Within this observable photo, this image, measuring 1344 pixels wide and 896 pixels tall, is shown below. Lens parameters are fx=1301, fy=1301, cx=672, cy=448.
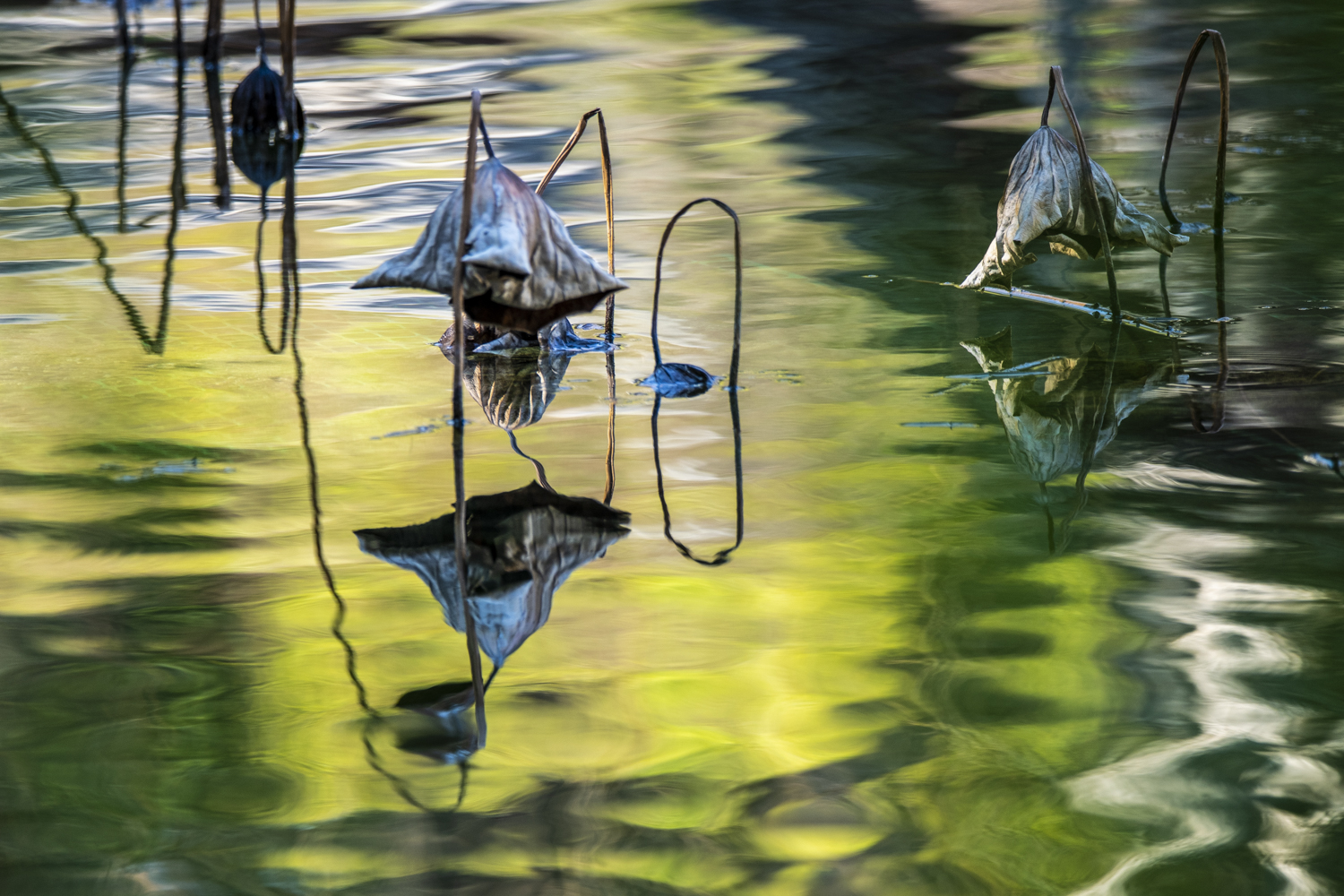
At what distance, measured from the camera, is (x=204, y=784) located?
1.13 meters

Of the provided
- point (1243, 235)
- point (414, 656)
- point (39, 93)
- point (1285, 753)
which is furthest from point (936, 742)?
point (39, 93)

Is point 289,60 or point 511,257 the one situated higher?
point 289,60

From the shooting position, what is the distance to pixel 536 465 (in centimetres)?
174

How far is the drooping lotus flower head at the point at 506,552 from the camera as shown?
1364 millimetres

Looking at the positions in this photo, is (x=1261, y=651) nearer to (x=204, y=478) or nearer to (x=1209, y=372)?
(x=1209, y=372)

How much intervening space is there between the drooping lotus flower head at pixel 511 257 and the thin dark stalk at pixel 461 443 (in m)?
0.02

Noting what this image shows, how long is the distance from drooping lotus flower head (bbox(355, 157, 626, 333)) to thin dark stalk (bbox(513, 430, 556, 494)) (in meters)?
0.17

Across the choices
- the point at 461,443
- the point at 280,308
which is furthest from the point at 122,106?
the point at 461,443

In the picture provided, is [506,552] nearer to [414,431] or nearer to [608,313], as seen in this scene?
[414,431]

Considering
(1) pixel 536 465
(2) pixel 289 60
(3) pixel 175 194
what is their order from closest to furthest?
(1) pixel 536 465 → (3) pixel 175 194 → (2) pixel 289 60

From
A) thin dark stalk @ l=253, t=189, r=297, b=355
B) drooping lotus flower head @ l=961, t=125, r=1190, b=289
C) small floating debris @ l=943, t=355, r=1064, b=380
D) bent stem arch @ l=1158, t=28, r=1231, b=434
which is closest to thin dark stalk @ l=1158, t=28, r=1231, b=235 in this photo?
bent stem arch @ l=1158, t=28, r=1231, b=434

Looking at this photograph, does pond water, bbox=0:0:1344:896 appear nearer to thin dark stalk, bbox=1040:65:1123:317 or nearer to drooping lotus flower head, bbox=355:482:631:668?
drooping lotus flower head, bbox=355:482:631:668

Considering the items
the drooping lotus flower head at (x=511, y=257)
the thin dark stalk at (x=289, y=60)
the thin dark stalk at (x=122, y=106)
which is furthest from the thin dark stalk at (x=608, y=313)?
the thin dark stalk at (x=289, y=60)

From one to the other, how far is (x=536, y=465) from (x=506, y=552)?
27 centimetres
